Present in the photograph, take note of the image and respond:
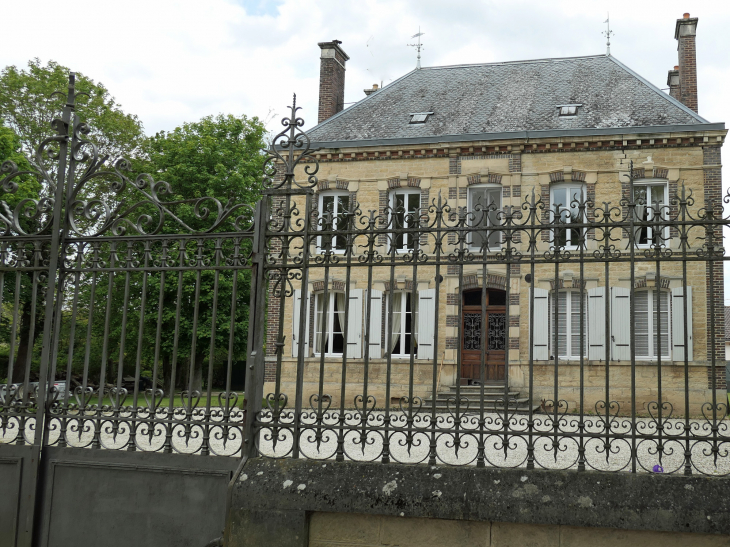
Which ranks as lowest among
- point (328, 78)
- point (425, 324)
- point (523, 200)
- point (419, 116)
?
point (425, 324)

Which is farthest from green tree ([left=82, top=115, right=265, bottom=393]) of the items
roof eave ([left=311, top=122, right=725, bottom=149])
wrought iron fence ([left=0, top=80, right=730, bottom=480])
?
roof eave ([left=311, top=122, right=725, bottom=149])

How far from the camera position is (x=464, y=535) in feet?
13.3

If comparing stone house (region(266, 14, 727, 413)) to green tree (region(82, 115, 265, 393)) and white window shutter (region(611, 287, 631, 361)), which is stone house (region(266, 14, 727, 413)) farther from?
green tree (region(82, 115, 265, 393))

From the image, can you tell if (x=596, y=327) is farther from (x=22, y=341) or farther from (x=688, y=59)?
(x=22, y=341)

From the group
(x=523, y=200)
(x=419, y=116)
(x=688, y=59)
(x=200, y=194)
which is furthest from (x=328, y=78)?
(x=688, y=59)

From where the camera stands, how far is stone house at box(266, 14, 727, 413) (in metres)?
15.1

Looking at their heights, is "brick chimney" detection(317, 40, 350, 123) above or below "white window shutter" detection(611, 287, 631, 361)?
above

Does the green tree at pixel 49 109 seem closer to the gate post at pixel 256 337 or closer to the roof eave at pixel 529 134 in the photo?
the roof eave at pixel 529 134

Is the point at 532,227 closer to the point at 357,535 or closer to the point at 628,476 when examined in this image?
the point at 628,476

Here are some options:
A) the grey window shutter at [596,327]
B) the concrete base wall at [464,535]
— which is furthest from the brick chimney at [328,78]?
the concrete base wall at [464,535]

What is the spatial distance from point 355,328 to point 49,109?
1455 centimetres

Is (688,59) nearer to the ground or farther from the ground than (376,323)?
farther from the ground

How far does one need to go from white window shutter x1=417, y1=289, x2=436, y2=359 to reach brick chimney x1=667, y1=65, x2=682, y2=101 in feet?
28.3

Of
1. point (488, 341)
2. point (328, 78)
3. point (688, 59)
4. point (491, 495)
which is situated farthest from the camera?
point (328, 78)
